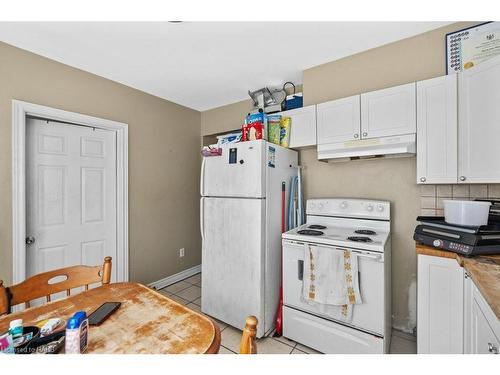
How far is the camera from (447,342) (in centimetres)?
141

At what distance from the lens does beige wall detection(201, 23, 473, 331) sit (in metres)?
1.90

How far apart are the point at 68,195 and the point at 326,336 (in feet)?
8.76

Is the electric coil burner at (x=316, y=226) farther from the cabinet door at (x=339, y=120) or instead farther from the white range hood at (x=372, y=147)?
the cabinet door at (x=339, y=120)

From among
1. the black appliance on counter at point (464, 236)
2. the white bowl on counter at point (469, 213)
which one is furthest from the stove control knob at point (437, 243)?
the white bowl on counter at point (469, 213)

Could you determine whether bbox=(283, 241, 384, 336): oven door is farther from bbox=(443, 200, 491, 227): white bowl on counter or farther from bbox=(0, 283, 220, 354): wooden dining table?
bbox=(0, 283, 220, 354): wooden dining table

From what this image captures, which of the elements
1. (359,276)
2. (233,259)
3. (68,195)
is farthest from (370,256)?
(68,195)

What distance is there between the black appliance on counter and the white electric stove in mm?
274

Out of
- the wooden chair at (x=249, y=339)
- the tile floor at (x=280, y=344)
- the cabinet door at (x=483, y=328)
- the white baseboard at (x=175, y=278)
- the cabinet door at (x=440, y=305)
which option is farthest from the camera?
the white baseboard at (x=175, y=278)

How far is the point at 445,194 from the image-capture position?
6.04 feet

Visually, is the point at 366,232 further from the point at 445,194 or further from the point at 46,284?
the point at 46,284

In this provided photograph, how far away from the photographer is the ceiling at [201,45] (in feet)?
5.76

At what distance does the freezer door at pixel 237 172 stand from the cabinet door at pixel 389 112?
884mm
